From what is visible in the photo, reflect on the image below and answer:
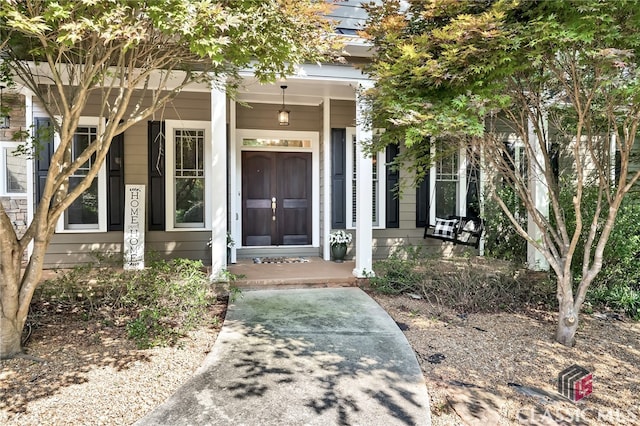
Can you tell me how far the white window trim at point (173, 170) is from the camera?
627cm

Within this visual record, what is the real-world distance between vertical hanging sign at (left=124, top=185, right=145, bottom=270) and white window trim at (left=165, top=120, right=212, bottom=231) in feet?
1.27

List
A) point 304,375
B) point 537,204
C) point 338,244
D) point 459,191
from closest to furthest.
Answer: point 304,375 → point 537,204 → point 338,244 → point 459,191

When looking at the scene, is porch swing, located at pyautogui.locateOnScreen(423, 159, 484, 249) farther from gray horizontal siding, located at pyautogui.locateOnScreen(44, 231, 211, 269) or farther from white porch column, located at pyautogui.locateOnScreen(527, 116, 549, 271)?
gray horizontal siding, located at pyautogui.locateOnScreen(44, 231, 211, 269)

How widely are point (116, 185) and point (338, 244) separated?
11.5 ft

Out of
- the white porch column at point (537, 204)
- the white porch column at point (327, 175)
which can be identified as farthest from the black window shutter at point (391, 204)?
the white porch column at point (537, 204)

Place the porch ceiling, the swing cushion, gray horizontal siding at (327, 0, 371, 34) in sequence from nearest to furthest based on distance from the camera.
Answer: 1. the porch ceiling
2. gray horizontal siding at (327, 0, 371, 34)
3. the swing cushion

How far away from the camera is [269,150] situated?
701 centimetres

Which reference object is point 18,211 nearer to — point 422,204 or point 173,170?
point 173,170

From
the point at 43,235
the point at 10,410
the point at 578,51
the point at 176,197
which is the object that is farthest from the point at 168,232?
the point at 578,51

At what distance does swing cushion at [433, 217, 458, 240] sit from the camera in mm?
6367

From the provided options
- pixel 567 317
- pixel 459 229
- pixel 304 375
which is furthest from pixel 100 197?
pixel 567 317

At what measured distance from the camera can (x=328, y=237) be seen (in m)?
6.64

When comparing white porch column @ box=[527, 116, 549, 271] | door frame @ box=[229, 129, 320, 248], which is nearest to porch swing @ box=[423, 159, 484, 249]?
white porch column @ box=[527, 116, 549, 271]

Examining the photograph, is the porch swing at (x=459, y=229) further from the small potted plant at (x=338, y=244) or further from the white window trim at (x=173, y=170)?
the white window trim at (x=173, y=170)
